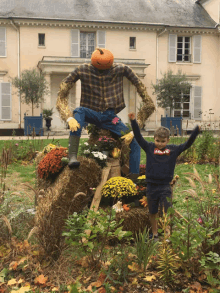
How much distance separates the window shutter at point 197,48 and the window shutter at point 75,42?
21.9ft

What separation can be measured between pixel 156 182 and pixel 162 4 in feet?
66.4

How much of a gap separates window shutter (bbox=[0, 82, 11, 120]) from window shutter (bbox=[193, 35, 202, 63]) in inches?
415

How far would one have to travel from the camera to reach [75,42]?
778 inches

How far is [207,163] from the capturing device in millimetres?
8578

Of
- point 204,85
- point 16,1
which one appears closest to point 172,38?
point 204,85

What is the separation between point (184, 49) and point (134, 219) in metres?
19.2

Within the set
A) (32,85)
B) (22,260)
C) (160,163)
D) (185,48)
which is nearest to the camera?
(22,260)

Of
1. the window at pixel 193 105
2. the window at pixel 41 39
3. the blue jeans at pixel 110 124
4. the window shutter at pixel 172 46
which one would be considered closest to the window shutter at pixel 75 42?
the window at pixel 41 39

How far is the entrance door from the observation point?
20344 millimetres

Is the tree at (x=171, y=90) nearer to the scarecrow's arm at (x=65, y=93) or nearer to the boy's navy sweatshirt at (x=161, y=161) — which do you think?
the scarecrow's arm at (x=65, y=93)

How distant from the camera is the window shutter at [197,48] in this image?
69.2 feet

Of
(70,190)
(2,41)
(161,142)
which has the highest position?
(2,41)

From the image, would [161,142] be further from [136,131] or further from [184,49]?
[184,49]

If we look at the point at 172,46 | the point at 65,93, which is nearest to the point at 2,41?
the point at 172,46
